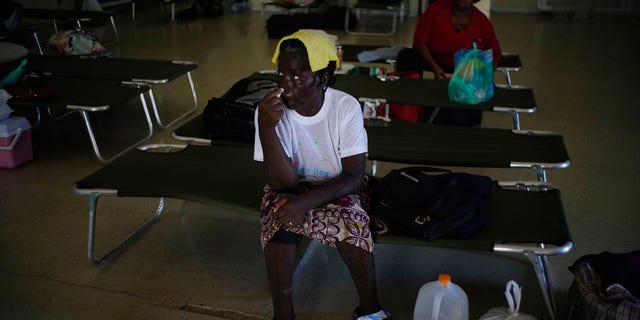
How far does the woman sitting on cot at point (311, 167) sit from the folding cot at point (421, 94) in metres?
1.45

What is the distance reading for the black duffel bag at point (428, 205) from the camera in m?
2.16

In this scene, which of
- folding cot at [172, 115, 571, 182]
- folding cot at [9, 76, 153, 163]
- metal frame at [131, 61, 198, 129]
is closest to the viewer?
folding cot at [172, 115, 571, 182]

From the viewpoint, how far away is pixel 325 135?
2219 mm

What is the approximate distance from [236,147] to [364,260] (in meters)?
1.19

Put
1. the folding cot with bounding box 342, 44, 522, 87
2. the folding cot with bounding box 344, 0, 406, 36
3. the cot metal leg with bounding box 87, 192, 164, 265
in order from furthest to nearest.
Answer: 1. the folding cot with bounding box 344, 0, 406, 36
2. the folding cot with bounding box 342, 44, 522, 87
3. the cot metal leg with bounding box 87, 192, 164, 265

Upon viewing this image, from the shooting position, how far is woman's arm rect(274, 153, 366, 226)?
6.88 feet

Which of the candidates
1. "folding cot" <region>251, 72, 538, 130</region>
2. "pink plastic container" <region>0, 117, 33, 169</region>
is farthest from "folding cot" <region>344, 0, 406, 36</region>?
"pink plastic container" <region>0, 117, 33, 169</region>

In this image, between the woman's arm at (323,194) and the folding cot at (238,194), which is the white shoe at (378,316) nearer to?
the folding cot at (238,194)

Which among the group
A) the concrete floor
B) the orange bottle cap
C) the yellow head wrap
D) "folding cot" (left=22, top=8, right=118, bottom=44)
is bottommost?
the concrete floor

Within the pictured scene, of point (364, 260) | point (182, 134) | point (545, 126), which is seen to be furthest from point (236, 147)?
point (545, 126)

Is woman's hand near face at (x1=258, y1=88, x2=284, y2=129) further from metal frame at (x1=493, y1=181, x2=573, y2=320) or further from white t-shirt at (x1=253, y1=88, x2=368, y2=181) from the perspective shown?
metal frame at (x1=493, y1=181, x2=573, y2=320)

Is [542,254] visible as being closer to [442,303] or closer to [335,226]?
[442,303]

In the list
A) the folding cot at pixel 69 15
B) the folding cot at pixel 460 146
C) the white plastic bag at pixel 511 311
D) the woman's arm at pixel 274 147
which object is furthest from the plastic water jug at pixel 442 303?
the folding cot at pixel 69 15

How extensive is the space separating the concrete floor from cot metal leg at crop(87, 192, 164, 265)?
0.14 ft
